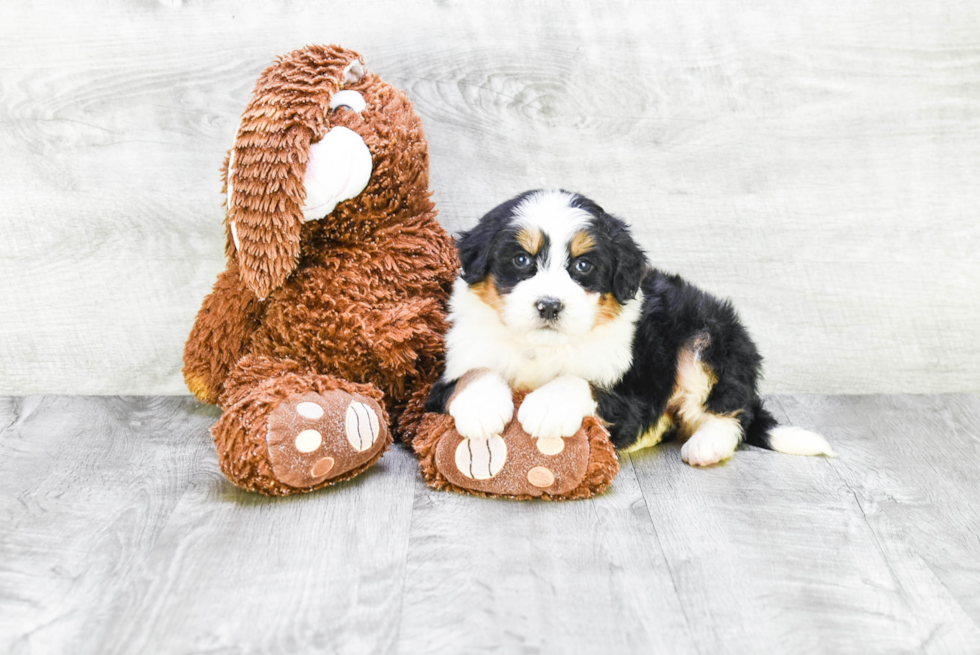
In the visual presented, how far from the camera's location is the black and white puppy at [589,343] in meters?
1.87

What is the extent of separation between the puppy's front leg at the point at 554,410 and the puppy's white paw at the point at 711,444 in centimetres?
36

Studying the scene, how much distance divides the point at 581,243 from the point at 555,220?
8cm

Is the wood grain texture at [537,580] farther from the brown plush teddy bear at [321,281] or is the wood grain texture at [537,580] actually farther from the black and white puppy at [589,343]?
the brown plush teddy bear at [321,281]

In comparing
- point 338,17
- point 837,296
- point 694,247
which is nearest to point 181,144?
point 338,17

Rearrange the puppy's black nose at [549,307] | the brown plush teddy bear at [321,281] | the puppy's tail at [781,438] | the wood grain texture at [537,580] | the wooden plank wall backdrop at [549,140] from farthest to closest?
the wooden plank wall backdrop at [549,140] → the puppy's tail at [781,438] → the brown plush teddy bear at [321,281] → the puppy's black nose at [549,307] → the wood grain texture at [537,580]

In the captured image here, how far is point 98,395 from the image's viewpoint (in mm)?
2670

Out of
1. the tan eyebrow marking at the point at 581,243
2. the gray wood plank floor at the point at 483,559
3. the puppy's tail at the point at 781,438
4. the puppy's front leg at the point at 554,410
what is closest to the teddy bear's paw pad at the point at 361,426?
the gray wood plank floor at the point at 483,559

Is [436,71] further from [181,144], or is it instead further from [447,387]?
[447,387]

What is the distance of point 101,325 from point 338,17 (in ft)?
3.84

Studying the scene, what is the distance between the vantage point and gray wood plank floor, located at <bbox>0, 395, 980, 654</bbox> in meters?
1.43

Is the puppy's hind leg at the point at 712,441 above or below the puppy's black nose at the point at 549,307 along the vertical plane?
below

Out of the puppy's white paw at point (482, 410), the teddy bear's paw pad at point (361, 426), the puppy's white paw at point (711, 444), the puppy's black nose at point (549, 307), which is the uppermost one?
the puppy's black nose at point (549, 307)

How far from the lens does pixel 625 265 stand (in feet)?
6.32

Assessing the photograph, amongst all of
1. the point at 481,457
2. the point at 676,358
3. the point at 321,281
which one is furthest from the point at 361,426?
the point at 676,358
